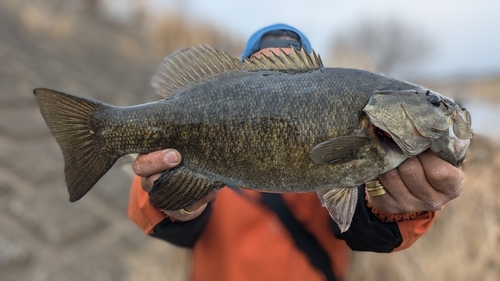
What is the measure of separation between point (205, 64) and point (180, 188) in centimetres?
54

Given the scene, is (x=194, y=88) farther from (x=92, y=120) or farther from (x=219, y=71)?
(x=92, y=120)

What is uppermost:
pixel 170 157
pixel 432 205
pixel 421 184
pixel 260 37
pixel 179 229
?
pixel 260 37

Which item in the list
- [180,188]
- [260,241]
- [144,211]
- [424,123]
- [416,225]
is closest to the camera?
[424,123]

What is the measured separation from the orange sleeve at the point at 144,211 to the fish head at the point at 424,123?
116 centimetres

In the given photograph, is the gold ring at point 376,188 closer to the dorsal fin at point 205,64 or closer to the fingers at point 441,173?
the fingers at point 441,173

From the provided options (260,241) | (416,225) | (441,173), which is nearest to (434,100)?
(441,173)

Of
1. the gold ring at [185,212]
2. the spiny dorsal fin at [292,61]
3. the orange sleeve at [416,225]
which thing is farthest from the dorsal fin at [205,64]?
the orange sleeve at [416,225]

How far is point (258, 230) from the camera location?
2.26 m

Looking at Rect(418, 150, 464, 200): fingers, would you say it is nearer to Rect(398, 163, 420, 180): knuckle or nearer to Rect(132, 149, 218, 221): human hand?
Rect(398, 163, 420, 180): knuckle

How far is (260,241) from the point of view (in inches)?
88.1

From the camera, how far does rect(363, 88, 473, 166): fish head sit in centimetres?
128

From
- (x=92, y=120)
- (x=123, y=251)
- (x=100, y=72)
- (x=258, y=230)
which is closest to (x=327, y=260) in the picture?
(x=258, y=230)

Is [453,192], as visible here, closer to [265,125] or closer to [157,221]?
[265,125]

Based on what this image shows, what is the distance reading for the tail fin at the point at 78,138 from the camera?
1.49 m
